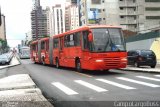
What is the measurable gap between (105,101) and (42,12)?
168 m

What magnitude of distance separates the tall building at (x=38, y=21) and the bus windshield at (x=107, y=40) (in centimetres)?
14976

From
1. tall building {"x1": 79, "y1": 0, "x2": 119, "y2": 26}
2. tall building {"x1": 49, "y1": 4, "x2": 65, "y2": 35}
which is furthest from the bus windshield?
tall building {"x1": 49, "y1": 4, "x2": 65, "y2": 35}

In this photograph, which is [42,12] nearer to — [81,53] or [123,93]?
[81,53]

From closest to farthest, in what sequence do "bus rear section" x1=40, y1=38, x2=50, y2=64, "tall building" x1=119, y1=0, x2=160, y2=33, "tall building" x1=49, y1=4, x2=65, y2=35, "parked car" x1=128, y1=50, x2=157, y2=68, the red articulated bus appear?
the red articulated bus, "parked car" x1=128, y1=50, x2=157, y2=68, "bus rear section" x1=40, y1=38, x2=50, y2=64, "tall building" x1=119, y1=0, x2=160, y2=33, "tall building" x1=49, y1=4, x2=65, y2=35

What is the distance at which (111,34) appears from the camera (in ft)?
72.2

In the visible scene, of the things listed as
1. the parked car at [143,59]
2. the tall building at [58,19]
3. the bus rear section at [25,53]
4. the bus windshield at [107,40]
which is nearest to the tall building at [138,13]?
the bus rear section at [25,53]

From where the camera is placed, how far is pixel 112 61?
2159 centimetres

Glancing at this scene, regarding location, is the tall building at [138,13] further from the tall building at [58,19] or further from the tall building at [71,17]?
the tall building at [58,19]

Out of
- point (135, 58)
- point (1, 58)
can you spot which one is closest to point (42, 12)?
point (1, 58)

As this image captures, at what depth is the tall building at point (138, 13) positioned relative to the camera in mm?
96125

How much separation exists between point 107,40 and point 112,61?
4.12 feet

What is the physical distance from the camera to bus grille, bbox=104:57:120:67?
21492 mm

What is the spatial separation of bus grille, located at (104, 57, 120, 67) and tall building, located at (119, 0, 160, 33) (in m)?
74.0

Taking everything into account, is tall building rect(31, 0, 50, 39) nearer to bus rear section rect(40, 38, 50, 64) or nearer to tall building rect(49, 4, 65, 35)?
tall building rect(49, 4, 65, 35)
